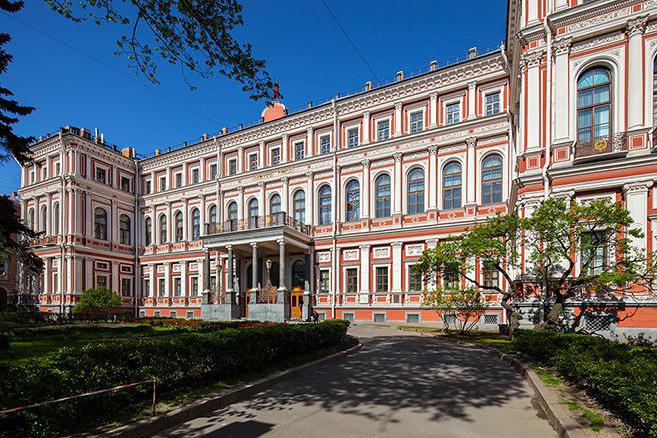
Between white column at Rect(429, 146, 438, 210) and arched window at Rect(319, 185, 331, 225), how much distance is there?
7.85m

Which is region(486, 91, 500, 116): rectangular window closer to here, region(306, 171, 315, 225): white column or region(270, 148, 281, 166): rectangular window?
region(306, 171, 315, 225): white column

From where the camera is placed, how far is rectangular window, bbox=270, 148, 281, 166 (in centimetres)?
3306

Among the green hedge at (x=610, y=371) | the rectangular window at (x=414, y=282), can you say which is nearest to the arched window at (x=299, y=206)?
the rectangular window at (x=414, y=282)

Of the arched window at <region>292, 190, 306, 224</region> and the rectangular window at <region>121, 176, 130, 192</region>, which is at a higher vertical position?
the rectangular window at <region>121, 176, 130, 192</region>

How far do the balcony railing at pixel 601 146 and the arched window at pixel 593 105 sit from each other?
0.22 meters

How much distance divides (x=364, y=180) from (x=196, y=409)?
23.4 meters

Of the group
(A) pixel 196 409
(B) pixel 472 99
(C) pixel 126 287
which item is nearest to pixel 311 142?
(B) pixel 472 99

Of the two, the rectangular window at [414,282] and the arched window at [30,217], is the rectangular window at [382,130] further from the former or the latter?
the arched window at [30,217]

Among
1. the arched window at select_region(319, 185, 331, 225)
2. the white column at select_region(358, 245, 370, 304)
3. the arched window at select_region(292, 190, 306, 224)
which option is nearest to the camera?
the white column at select_region(358, 245, 370, 304)

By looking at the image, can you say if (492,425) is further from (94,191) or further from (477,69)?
(94,191)

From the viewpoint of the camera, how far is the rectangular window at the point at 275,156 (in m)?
33.1

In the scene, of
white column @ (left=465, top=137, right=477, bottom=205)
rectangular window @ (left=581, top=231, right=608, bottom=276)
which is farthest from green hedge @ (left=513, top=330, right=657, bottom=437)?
white column @ (left=465, top=137, right=477, bottom=205)

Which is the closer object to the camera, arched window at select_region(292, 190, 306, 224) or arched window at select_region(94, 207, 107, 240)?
arched window at select_region(292, 190, 306, 224)

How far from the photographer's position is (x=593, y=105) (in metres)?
16.6
